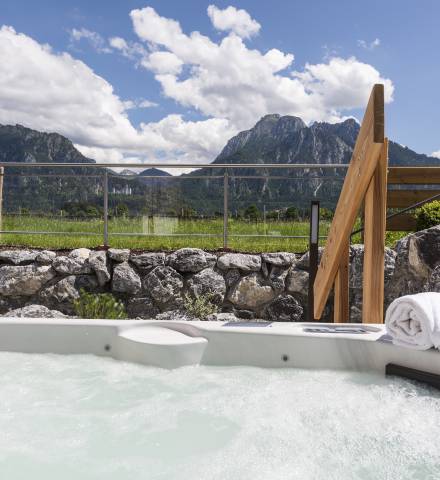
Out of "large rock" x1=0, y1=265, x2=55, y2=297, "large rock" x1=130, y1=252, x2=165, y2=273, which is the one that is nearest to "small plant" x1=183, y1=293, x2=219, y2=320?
"large rock" x1=130, y1=252, x2=165, y2=273

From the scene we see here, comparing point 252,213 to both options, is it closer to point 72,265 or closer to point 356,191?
point 72,265

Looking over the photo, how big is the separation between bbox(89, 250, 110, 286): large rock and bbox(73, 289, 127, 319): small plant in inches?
5.9

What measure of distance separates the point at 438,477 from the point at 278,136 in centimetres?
11481

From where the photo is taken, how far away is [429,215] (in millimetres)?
4484

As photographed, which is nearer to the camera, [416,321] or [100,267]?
[416,321]

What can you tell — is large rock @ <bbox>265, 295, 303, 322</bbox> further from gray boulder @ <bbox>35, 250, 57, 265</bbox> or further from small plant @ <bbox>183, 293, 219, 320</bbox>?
gray boulder @ <bbox>35, 250, 57, 265</bbox>

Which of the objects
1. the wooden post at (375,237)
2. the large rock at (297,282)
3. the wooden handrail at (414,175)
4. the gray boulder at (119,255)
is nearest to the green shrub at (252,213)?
the large rock at (297,282)

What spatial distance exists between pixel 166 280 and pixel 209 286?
1.40 feet

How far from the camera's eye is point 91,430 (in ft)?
5.89

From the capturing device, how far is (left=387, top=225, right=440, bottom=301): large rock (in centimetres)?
359

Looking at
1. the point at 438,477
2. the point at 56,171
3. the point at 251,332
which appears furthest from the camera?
→ the point at 56,171

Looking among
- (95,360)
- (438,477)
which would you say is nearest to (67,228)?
(95,360)

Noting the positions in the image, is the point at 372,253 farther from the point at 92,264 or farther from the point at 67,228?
the point at 67,228

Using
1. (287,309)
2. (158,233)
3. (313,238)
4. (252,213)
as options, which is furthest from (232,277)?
(313,238)
